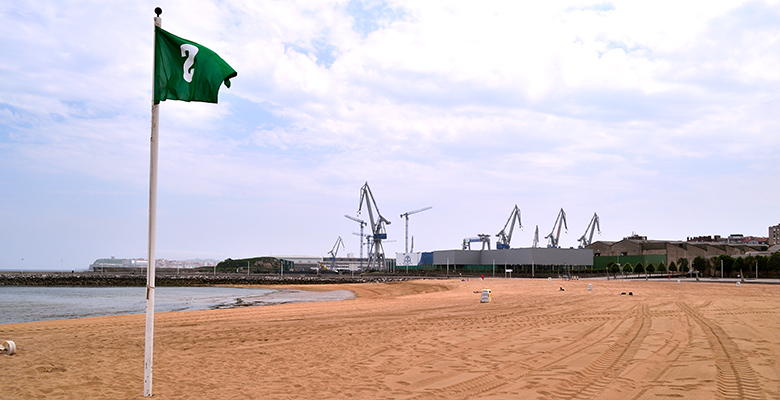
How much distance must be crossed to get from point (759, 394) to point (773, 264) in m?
93.3

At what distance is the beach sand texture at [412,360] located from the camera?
30.7 ft

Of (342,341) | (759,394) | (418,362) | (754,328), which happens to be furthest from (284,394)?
(754,328)

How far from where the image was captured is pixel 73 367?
1127 cm

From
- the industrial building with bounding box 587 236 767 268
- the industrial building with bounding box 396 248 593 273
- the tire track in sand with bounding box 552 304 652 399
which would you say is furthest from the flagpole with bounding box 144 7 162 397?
the industrial building with bounding box 587 236 767 268

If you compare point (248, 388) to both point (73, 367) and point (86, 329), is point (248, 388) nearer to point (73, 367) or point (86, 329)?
point (73, 367)

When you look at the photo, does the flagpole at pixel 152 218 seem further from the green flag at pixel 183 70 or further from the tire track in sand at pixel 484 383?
the tire track in sand at pixel 484 383

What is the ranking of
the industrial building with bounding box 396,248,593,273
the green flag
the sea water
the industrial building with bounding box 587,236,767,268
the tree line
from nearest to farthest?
the green flag < the sea water < the tree line < the industrial building with bounding box 587,236,767,268 < the industrial building with bounding box 396,248,593,273

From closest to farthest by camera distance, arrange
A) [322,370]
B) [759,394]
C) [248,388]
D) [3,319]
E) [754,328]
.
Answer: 1. [759,394]
2. [248,388]
3. [322,370]
4. [754,328]
5. [3,319]

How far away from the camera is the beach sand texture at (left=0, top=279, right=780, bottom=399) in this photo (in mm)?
9367

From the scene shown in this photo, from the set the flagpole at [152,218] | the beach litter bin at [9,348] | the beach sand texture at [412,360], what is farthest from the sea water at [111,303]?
the flagpole at [152,218]

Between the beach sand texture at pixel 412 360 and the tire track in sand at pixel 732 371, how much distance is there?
1.4 inches

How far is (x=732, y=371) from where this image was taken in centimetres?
1067

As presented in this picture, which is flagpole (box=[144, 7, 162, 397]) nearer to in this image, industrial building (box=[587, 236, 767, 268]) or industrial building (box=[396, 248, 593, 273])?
industrial building (box=[396, 248, 593, 273])

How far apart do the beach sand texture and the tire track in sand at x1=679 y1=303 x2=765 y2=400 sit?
1.4 inches
